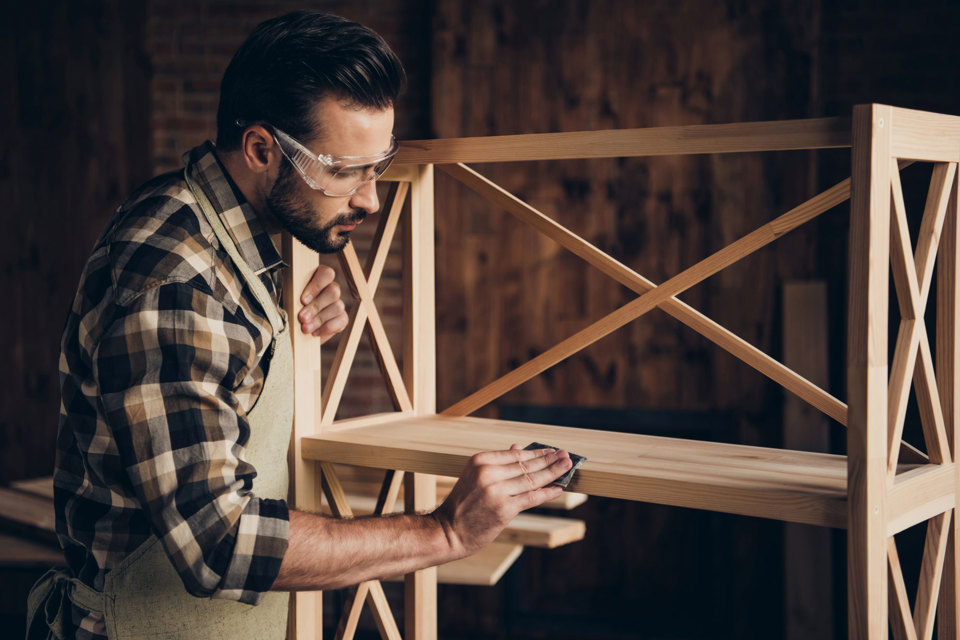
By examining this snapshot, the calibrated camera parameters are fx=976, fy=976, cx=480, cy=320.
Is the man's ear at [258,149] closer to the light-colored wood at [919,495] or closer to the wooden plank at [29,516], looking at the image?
the light-colored wood at [919,495]

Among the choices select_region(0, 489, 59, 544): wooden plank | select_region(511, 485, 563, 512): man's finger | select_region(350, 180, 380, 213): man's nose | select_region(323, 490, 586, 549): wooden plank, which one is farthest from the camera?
select_region(0, 489, 59, 544): wooden plank

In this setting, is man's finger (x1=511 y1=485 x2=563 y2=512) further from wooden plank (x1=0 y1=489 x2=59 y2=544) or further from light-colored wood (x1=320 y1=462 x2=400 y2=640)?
wooden plank (x1=0 y1=489 x2=59 y2=544)

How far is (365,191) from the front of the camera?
1.61 metres

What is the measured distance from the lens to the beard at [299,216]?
156 cm

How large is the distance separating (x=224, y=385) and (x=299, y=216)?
33cm

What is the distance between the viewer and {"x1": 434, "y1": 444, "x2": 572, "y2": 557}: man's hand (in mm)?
1496

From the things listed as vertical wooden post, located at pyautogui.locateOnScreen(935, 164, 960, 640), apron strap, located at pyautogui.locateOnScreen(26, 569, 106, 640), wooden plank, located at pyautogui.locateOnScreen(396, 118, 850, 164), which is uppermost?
wooden plank, located at pyautogui.locateOnScreen(396, 118, 850, 164)

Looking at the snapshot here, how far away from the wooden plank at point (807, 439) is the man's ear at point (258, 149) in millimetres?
2254

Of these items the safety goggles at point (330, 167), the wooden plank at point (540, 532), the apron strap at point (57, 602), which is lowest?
the wooden plank at point (540, 532)

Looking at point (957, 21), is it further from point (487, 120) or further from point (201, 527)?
point (201, 527)

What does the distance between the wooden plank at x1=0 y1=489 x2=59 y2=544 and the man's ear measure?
211cm

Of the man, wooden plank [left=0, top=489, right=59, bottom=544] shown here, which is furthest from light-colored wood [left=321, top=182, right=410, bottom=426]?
wooden plank [left=0, top=489, right=59, bottom=544]

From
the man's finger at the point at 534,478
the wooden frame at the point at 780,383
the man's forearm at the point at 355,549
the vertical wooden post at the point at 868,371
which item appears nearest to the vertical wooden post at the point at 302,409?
the wooden frame at the point at 780,383

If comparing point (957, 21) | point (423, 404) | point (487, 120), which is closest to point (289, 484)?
point (423, 404)
